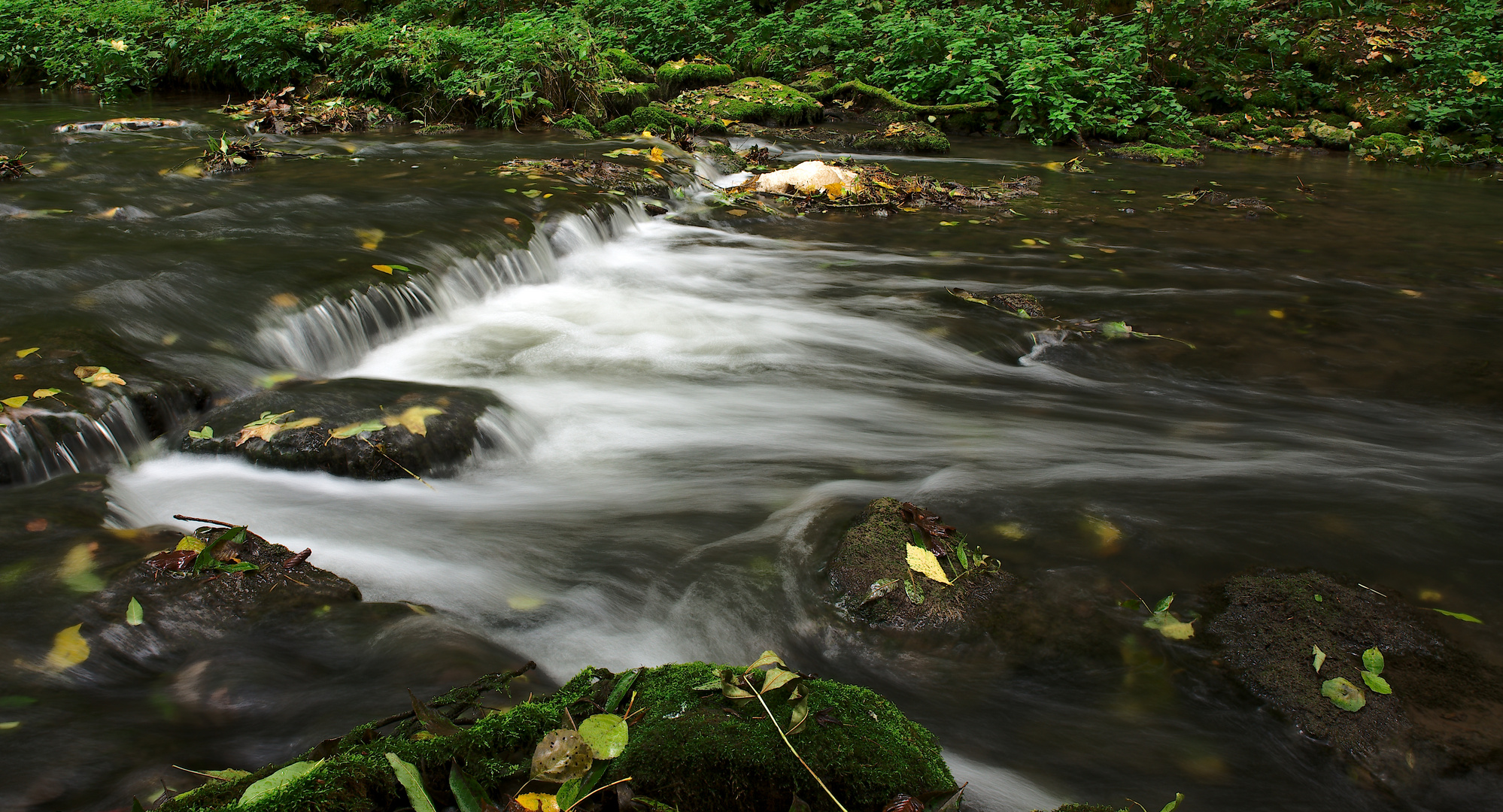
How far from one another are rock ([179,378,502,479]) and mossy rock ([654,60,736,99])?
1331cm

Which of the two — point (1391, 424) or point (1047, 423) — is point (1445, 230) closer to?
point (1391, 424)

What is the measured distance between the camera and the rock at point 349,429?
3.68 m

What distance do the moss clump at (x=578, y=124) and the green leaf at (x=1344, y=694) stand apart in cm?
1143

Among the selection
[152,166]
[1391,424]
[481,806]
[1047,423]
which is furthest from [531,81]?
[481,806]

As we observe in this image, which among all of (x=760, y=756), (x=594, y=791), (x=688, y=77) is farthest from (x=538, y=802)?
(x=688, y=77)

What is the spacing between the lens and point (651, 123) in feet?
41.9

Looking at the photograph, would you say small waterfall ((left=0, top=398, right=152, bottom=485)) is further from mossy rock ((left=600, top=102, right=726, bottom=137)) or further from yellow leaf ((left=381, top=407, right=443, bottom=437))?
mossy rock ((left=600, top=102, right=726, bottom=137))

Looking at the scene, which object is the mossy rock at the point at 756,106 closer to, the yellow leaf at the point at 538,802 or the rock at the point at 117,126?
the rock at the point at 117,126

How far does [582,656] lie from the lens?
283 centimetres

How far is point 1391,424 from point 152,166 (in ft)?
33.4

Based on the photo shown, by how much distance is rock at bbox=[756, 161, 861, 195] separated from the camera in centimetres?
959

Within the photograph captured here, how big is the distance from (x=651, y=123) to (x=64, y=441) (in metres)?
10.3

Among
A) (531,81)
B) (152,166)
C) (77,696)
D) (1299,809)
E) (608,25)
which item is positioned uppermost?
(608,25)

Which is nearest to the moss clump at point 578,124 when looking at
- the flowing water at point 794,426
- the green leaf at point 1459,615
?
the flowing water at point 794,426
